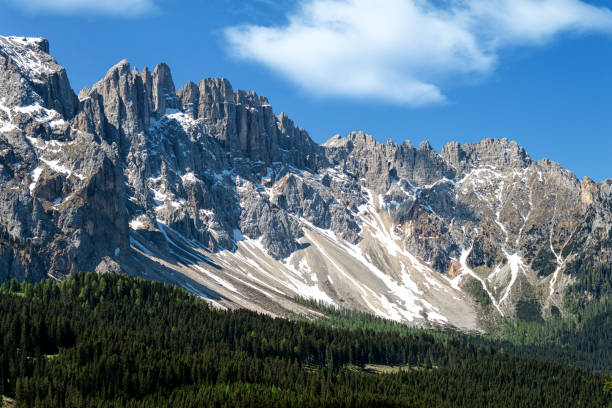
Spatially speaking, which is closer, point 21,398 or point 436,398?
point 21,398

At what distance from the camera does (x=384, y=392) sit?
511 ft

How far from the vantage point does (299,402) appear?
12288cm

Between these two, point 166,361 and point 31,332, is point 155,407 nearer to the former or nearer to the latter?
point 166,361

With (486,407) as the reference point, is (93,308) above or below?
above

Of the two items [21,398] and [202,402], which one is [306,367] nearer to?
[202,402]

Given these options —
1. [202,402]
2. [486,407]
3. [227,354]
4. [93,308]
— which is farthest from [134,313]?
[486,407]

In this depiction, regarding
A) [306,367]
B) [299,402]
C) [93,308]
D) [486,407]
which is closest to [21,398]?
[299,402]

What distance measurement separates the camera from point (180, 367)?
136 metres

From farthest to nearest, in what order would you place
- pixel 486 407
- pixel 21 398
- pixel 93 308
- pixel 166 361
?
pixel 93 308 → pixel 486 407 → pixel 166 361 → pixel 21 398

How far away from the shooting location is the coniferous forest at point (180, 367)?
391 feet

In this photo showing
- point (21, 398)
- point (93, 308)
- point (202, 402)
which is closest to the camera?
point (21, 398)

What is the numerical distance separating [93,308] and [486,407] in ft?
356

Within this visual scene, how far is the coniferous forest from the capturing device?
391ft

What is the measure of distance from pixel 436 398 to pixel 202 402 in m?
71.8
